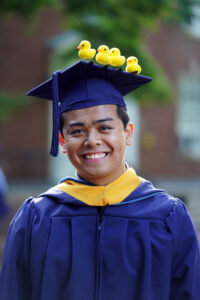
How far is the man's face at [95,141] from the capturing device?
2.13 meters

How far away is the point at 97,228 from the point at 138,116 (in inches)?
495

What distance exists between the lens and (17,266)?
213cm

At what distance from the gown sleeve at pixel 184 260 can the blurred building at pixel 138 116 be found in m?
10.3

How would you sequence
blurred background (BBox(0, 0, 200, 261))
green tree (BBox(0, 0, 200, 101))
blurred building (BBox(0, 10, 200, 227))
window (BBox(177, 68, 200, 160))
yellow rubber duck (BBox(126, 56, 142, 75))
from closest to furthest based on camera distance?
yellow rubber duck (BBox(126, 56, 142, 75))
green tree (BBox(0, 0, 200, 101))
blurred background (BBox(0, 0, 200, 261))
blurred building (BBox(0, 10, 200, 227))
window (BBox(177, 68, 200, 160))

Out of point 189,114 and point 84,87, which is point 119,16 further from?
point 189,114

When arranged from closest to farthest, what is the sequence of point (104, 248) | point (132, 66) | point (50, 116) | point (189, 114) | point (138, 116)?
point (104, 248) → point (132, 66) → point (50, 116) → point (138, 116) → point (189, 114)

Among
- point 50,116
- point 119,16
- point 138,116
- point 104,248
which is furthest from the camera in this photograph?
point 138,116

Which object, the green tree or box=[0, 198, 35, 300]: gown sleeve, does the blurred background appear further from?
box=[0, 198, 35, 300]: gown sleeve

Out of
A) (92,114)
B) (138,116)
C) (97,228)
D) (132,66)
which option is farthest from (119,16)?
(138,116)

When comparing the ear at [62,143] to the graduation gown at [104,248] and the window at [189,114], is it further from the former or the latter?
the window at [189,114]

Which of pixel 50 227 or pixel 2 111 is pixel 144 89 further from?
pixel 50 227

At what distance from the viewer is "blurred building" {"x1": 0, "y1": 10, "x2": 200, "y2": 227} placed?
13.7 meters

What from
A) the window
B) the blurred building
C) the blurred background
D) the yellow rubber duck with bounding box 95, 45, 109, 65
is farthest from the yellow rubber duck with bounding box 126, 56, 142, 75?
the window

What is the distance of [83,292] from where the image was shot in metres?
2.04
